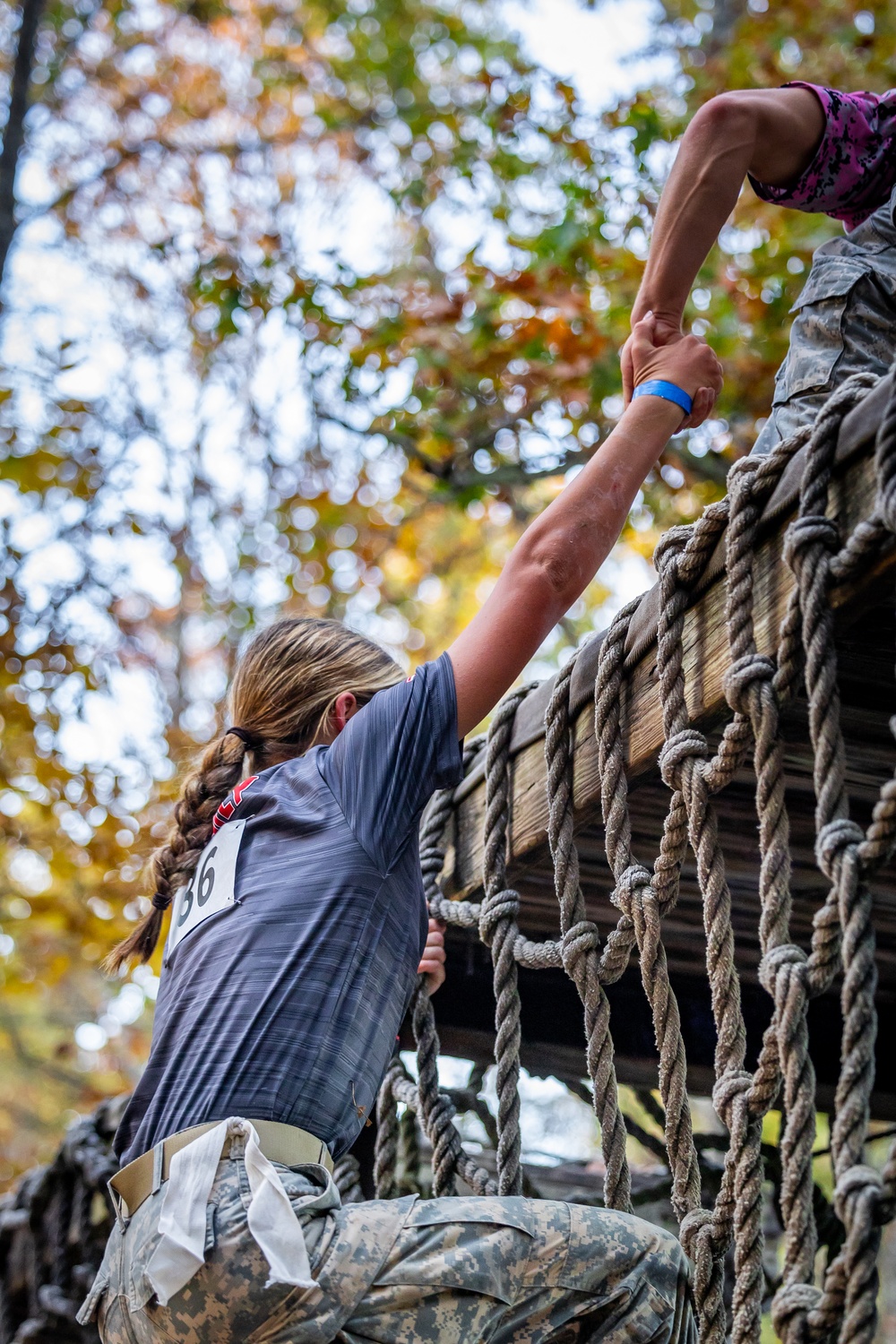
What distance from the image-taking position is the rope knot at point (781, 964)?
1.39 metres

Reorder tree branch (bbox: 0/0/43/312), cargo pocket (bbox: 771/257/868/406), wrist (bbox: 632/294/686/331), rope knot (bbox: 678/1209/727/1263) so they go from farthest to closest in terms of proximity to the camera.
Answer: tree branch (bbox: 0/0/43/312)
wrist (bbox: 632/294/686/331)
cargo pocket (bbox: 771/257/868/406)
rope knot (bbox: 678/1209/727/1263)

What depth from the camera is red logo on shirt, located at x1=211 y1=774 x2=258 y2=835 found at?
2094 millimetres

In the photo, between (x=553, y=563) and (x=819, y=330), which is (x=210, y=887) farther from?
(x=819, y=330)

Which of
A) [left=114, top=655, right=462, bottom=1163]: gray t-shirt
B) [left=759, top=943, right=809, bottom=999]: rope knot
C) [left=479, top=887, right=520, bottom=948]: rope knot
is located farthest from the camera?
[left=479, top=887, right=520, bottom=948]: rope knot

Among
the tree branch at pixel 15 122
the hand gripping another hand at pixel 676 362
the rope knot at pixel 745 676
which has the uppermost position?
the tree branch at pixel 15 122

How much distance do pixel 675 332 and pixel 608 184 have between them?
12.3ft

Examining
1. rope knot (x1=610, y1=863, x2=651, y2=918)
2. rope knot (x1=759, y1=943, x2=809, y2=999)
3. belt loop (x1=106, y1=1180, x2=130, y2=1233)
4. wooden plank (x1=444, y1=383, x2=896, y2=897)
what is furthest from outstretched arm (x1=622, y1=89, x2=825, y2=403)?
belt loop (x1=106, y1=1180, x2=130, y2=1233)

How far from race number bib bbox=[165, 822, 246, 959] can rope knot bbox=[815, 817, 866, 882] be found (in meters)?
0.99

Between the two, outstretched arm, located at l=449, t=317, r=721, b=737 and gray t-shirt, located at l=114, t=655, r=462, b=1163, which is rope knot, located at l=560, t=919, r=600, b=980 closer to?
gray t-shirt, located at l=114, t=655, r=462, b=1163

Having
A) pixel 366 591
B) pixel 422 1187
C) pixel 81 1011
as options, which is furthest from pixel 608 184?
pixel 81 1011

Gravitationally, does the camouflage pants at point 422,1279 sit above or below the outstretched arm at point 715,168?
below

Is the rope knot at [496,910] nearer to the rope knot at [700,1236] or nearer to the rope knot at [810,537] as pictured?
the rope knot at [700,1236]

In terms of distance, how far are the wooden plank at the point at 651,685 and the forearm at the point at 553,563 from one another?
0.15 metres

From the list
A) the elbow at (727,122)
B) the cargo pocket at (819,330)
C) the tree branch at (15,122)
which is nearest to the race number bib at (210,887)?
the cargo pocket at (819,330)
